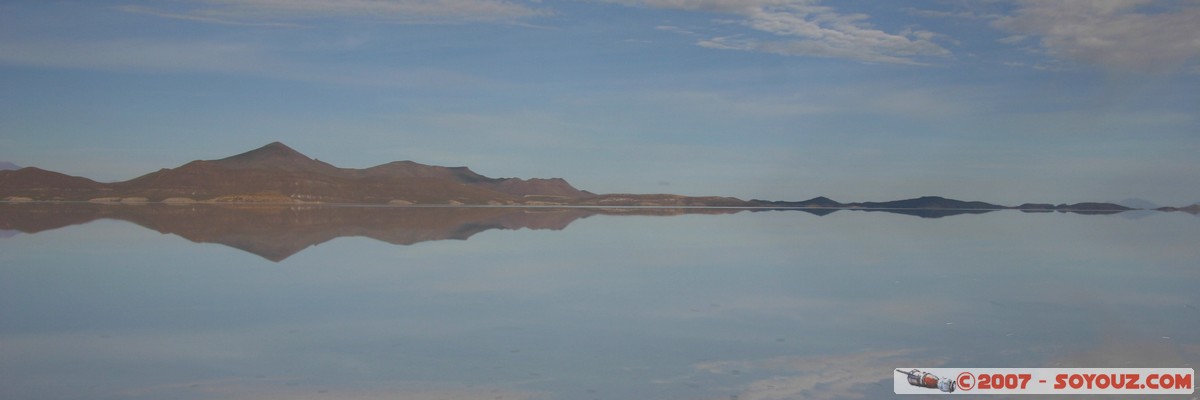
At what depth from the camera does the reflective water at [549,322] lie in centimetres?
815

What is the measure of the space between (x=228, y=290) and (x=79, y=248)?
36.4ft

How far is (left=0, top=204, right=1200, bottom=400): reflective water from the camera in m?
8.15

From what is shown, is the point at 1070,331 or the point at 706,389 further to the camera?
the point at 1070,331

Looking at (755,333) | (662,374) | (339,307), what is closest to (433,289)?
(339,307)

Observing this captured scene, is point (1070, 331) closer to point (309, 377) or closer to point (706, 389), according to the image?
point (706, 389)

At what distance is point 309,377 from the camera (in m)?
8.23

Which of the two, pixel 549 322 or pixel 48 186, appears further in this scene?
pixel 48 186

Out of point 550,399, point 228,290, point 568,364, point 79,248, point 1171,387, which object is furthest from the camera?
point 79,248

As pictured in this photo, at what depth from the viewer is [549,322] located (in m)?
11.4

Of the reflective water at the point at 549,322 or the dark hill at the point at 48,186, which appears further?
the dark hill at the point at 48,186

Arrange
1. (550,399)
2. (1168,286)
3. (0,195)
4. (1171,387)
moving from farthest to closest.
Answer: (0,195), (1168,286), (1171,387), (550,399)

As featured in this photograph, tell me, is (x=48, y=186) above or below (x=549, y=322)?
above

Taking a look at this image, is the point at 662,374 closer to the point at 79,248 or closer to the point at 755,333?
the point at 755,333

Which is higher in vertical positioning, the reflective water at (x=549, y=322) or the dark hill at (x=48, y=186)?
the dark hill at (x=48, y=186)
